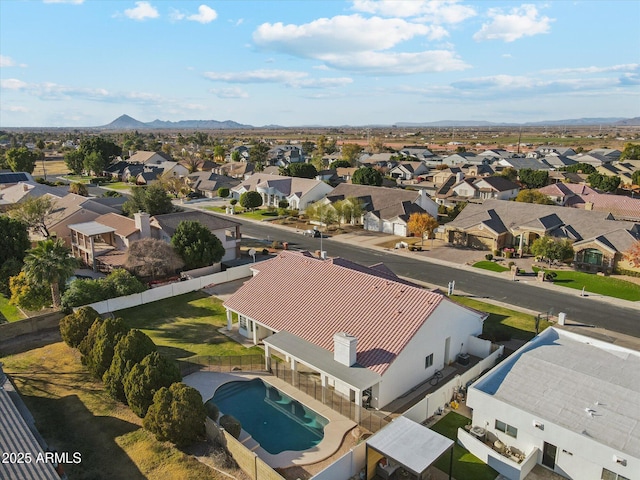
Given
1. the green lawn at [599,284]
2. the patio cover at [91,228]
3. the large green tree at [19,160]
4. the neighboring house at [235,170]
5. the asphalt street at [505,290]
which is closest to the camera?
the asphalt street at [505,290]

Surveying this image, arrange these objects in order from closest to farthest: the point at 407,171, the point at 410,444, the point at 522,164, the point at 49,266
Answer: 1. the point at 410,444
2. the point at 49,266
3. the point at 522,164
4. the point at 407,171

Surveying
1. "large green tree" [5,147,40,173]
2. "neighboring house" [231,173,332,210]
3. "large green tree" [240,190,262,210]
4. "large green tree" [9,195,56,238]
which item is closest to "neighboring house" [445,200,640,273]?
"neighboring house" [231,173,332,210]

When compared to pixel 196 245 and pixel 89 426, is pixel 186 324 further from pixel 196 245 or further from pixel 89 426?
pixel 89 426

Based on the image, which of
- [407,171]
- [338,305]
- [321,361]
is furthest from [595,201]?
[321,361]

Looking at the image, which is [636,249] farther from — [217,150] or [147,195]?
[217,150]

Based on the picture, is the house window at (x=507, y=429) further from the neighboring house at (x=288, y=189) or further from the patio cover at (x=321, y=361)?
the neighboring house at (x=288, y=189)

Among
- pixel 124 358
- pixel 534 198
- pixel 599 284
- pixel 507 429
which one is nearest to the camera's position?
pixel 507 429

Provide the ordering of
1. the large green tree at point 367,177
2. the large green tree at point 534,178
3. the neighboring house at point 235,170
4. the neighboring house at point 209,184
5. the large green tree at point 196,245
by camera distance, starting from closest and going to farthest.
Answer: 1. the large green tree at point 196,245
2. the large green tree at point 367,177
3. the large green tree at point 534,178
4. the neighboring house at point 209,184
5. the neighboring house at point 235,170

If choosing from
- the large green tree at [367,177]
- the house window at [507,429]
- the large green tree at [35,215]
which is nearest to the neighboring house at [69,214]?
the large green tree at [35,215]

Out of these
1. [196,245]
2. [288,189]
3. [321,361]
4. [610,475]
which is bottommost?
[610,475]
